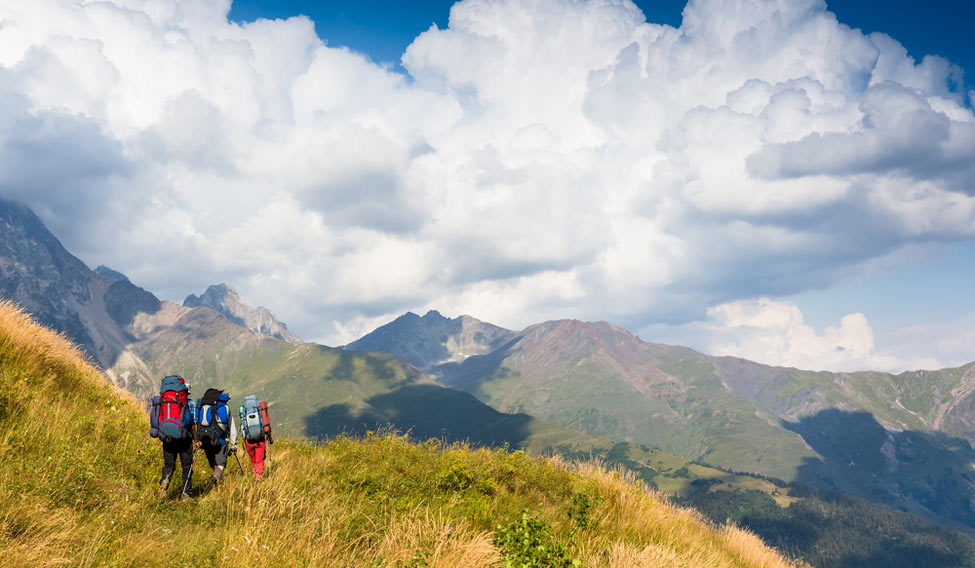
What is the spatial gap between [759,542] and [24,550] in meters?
18.4

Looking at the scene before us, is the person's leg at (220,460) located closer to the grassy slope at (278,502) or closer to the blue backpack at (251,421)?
the grassy slope at (278,502)

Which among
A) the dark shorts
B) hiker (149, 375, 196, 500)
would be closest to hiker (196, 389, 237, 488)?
the dark shorts

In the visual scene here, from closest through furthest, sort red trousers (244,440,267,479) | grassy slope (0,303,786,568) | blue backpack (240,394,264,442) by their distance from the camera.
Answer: grassy slope (0,303,786,568)
blue backpack (240,394,264,442)
red trousers (244,440,267,479)

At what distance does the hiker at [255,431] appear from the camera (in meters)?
10.8

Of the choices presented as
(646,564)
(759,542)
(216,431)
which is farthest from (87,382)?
(759,542)

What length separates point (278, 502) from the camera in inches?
313

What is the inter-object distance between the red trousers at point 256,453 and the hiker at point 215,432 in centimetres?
39

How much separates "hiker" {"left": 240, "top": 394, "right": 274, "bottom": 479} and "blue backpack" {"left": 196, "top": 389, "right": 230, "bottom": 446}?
467mm

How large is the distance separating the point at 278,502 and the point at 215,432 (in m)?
3.09

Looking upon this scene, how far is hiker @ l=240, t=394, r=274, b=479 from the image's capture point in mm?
10766

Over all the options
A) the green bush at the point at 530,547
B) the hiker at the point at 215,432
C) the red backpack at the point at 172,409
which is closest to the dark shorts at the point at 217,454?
the hiker at the point at 215,432

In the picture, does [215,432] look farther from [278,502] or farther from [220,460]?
[278,502]

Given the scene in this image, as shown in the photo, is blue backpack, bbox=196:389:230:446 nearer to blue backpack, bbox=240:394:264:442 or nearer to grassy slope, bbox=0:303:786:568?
blue backpack, bbox=240:394:264:442

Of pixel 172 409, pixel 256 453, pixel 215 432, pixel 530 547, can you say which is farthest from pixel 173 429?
pixel 530 547
